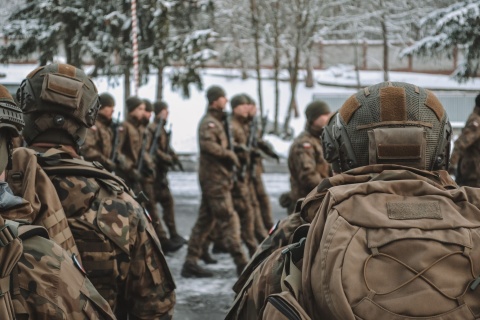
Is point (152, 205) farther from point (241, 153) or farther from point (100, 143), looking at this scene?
point (241, 153)

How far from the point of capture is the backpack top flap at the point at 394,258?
80.5 inches

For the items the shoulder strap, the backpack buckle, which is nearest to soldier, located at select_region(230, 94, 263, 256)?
the shoulder strap

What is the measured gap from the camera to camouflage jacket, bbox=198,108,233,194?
8531mm

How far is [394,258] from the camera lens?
6.83 ft

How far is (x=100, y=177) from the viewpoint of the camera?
3.26 meters

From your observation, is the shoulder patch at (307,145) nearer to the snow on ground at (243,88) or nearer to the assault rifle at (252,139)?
the assault rifle at (252,139)

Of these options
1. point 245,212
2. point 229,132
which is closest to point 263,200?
point 245,212

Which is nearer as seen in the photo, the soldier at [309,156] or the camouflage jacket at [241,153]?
the soldier at [309,156]

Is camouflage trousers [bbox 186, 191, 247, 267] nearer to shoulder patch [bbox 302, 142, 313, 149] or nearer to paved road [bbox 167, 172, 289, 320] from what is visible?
paved road [bbox 167, 172, 289, 320]

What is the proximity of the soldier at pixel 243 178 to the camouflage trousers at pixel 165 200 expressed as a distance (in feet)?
4.65

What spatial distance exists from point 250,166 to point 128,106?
186 centimetres

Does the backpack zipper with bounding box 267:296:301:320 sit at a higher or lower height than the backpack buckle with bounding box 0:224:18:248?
lower

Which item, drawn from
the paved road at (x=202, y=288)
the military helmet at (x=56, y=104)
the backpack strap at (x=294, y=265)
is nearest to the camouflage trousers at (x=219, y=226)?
the paved road at (x=202, y=288)

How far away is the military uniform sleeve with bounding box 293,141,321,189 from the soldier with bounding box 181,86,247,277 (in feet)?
3.90
